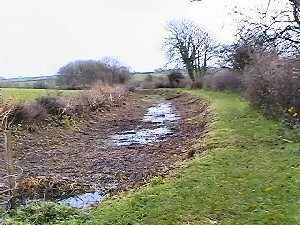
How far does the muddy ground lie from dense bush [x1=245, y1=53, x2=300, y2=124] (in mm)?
3550

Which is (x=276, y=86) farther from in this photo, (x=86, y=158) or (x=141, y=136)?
(x=86, y=158)

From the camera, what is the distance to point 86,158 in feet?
47.1

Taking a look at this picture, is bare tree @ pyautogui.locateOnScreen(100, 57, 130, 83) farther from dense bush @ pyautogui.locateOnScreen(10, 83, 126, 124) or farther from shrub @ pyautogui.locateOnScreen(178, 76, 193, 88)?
dense bush @ pyautogui.locateOnScreen(10, 83, 126, 124)

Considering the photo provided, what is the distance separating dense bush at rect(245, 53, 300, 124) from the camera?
552 inches

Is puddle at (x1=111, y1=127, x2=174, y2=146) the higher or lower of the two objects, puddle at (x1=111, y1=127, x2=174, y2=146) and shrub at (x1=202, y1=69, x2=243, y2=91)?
the lower

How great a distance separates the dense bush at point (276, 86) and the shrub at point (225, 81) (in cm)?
1547

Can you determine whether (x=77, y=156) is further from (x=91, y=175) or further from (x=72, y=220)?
(x=72, y=220)

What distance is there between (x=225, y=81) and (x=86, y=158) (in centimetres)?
2912

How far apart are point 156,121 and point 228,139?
1283cm

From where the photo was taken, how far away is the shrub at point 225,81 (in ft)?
124

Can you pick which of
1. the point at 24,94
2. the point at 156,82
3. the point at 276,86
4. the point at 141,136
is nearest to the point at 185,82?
the point at 156,82

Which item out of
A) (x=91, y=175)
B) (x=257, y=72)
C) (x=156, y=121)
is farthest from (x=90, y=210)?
(x=156, y=121)

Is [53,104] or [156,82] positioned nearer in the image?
[53,104]

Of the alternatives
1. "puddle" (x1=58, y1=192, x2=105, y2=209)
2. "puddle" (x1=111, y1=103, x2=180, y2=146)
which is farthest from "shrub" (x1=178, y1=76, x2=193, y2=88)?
"puddle" (x1=58, y1=192, x2=105, y2=209)
